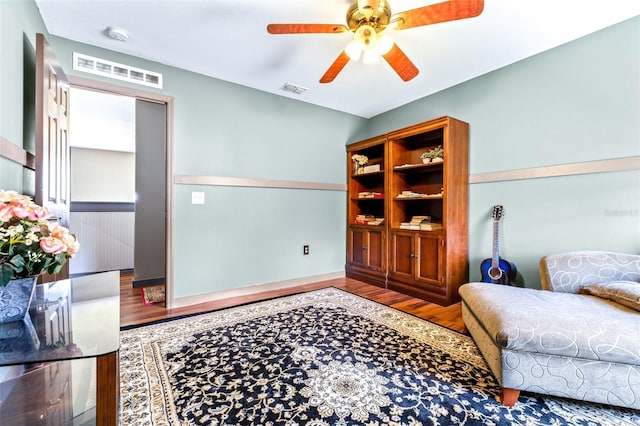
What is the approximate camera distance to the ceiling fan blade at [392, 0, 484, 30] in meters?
1.34

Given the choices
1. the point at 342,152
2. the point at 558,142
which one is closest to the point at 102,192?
the point at 342,152

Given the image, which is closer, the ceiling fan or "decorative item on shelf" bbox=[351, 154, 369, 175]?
the ceiling fan

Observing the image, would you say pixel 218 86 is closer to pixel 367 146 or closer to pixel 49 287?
pixel 367 146

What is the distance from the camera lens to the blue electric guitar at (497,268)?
242 cm

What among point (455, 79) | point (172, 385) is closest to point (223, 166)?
point (172, 385)

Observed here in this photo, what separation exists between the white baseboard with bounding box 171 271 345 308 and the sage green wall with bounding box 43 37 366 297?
0.15ft

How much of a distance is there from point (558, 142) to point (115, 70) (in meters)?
3.87

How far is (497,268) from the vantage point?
2.45m

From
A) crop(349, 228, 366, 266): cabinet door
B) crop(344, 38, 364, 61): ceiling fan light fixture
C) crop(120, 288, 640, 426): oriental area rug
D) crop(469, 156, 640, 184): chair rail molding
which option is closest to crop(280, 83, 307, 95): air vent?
crop(344, 38, 364, 61): ceiling fan light fixture

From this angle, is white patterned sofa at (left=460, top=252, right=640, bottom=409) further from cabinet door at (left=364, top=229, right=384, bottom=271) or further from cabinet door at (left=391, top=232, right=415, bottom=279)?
cabinet door at (left=364, top=229, right=384, bottom=271)

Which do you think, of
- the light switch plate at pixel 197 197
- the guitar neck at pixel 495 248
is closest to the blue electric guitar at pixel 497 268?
the guitar neck at pixel 495 248

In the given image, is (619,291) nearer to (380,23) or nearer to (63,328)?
(380,23)

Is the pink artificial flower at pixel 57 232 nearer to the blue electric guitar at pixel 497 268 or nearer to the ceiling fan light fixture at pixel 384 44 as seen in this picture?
the ceiling fan light fixture at pixel 384 44

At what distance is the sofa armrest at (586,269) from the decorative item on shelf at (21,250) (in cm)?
277
